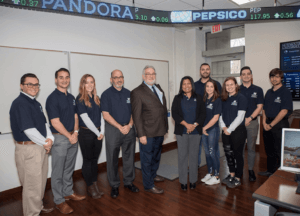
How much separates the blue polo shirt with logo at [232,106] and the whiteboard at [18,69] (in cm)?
264

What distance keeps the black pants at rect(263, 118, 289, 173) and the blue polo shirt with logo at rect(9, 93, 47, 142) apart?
3.12m

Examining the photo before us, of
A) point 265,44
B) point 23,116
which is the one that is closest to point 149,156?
point 23,116

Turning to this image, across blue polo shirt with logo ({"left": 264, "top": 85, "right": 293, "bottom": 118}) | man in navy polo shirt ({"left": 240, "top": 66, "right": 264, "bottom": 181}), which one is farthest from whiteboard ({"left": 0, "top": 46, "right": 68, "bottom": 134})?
blue polo shirt with logo ({"left": 264, "top": 85, "right": 293, "bottom": 118})

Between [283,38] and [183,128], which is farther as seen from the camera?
[283,38]

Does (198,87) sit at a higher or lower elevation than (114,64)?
lower

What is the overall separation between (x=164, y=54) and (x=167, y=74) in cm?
48

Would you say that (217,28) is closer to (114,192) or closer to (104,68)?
(104,68)

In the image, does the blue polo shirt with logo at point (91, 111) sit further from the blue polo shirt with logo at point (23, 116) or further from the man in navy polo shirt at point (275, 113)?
the man in navy polo shirt at point (275, 113)

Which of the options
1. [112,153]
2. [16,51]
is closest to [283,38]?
[112,153]

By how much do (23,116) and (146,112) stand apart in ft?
4.49

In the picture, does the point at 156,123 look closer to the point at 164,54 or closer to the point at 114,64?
A: the point at 114,64

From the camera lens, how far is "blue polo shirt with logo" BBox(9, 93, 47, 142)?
2062 millimetres

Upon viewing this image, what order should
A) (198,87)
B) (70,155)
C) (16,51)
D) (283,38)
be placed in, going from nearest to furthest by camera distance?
(70,155) < (16,51) < (198,87) < (283,38)

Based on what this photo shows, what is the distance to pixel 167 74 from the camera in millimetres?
4996
